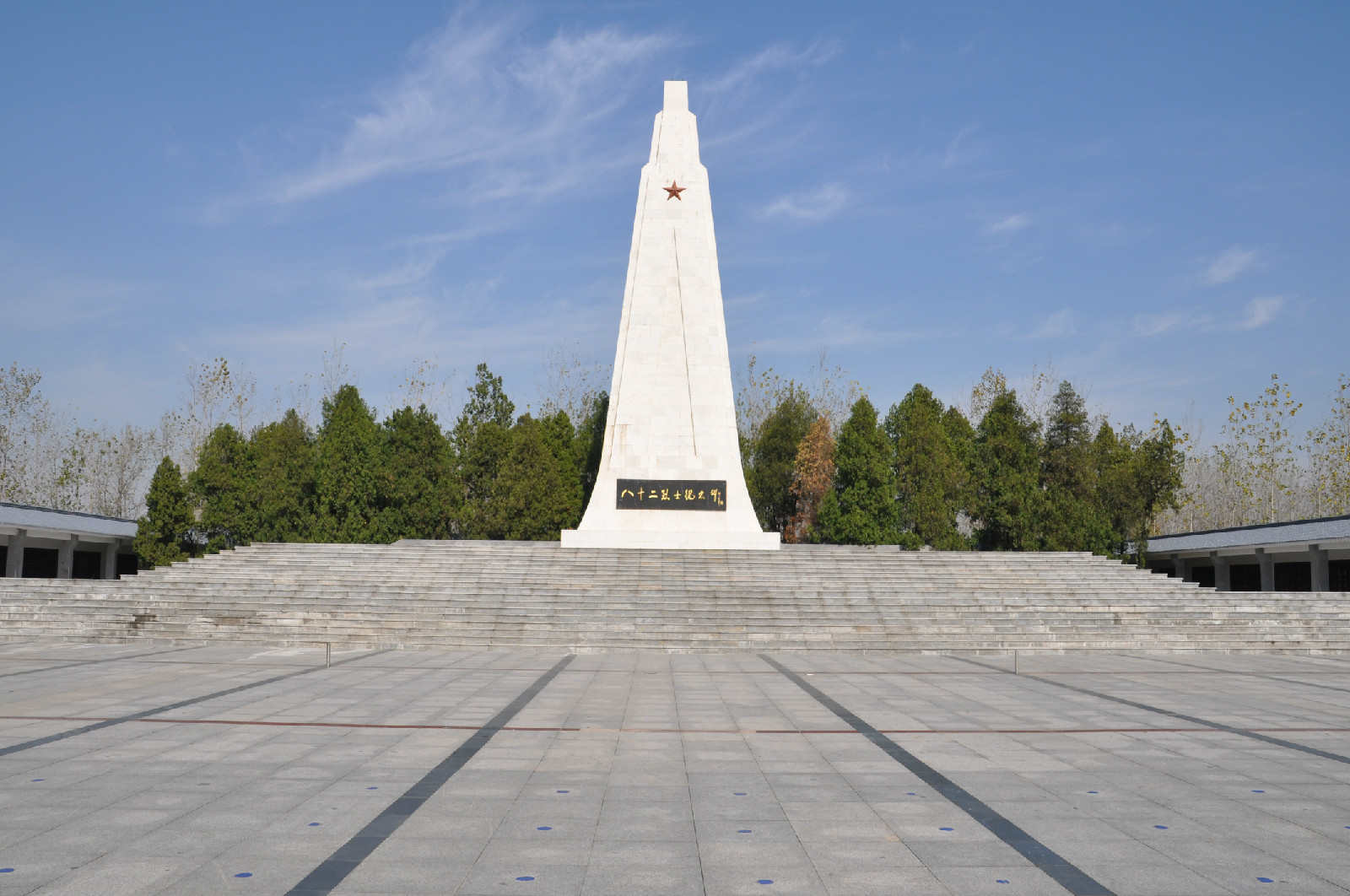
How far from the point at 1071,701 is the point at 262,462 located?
97.1 ft

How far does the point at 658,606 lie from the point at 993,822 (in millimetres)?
13049

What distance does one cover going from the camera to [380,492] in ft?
104

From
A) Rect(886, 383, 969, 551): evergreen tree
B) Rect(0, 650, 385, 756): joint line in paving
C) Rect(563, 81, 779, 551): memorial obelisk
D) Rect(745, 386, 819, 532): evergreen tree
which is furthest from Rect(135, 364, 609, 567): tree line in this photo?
Rect(0, 650, 385, 756): joint line in paving

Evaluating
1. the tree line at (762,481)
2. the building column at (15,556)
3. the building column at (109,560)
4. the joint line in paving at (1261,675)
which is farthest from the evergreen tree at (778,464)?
the building column at (15,556)

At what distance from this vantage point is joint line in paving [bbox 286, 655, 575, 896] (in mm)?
4363

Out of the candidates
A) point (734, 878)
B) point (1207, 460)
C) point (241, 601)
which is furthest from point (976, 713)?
point (1207, 460)

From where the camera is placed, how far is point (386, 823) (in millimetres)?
5363

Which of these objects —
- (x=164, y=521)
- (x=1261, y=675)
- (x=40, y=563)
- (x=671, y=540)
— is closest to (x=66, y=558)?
(x=40, y=563)

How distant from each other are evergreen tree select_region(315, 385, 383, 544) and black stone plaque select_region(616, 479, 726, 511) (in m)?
10.8

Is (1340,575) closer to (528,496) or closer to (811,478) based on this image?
(811,478)

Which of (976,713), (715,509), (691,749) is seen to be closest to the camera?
(691,749)

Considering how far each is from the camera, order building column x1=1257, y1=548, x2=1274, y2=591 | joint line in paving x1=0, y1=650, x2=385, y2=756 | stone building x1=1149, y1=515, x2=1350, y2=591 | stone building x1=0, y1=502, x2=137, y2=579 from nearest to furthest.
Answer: joint line in paving x1=0, y1=650, x2=385, y2=756 < stone building x1=1149, y1=515, x2=1350, y2=591 < stone building x1=0, y1=502, x2=137, y2=579 < building column x1=1257, y1=548, x2=1274, y2=591

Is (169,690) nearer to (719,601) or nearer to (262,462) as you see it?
(719,601)

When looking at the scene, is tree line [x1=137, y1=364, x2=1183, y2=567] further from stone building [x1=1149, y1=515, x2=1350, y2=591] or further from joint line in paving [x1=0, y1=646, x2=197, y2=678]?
joint line in paving [x1=0, y1=646, x2=197, y2=678]
